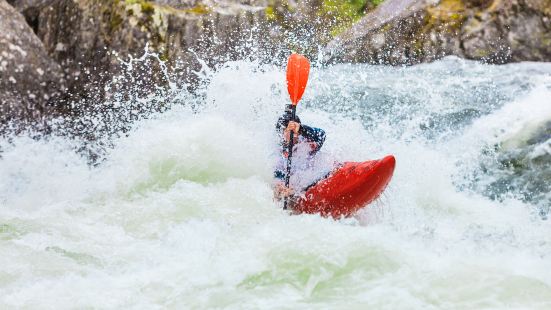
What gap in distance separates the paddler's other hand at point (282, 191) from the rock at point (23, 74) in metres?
3.65

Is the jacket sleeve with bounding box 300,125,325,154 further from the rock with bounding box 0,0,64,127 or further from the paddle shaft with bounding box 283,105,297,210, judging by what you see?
the rock with bounding box 0,0,64,127

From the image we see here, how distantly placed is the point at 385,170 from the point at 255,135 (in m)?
2.06

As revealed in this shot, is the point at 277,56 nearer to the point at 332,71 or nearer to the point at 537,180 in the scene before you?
the point at 332,71

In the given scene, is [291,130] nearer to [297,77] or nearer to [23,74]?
[297,77]

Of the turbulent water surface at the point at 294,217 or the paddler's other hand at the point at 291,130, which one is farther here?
the paddler's other hand at the point at 291,130

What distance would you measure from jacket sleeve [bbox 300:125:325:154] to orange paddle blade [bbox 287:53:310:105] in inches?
10.7

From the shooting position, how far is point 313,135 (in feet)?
18.2

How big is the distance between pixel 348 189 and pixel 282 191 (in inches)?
22.3

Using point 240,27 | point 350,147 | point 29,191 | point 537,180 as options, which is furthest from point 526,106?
point 29,191

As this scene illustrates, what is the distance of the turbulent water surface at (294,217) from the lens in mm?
3891

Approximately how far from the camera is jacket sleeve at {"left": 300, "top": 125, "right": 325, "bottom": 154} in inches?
217

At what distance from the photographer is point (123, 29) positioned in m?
8.13

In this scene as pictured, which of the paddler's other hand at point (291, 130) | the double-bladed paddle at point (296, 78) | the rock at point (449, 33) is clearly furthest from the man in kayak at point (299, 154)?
the rock at point (449, 33)

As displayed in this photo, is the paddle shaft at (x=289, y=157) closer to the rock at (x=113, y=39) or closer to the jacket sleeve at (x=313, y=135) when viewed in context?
the jacket sleeve at (x=313, y=135)
